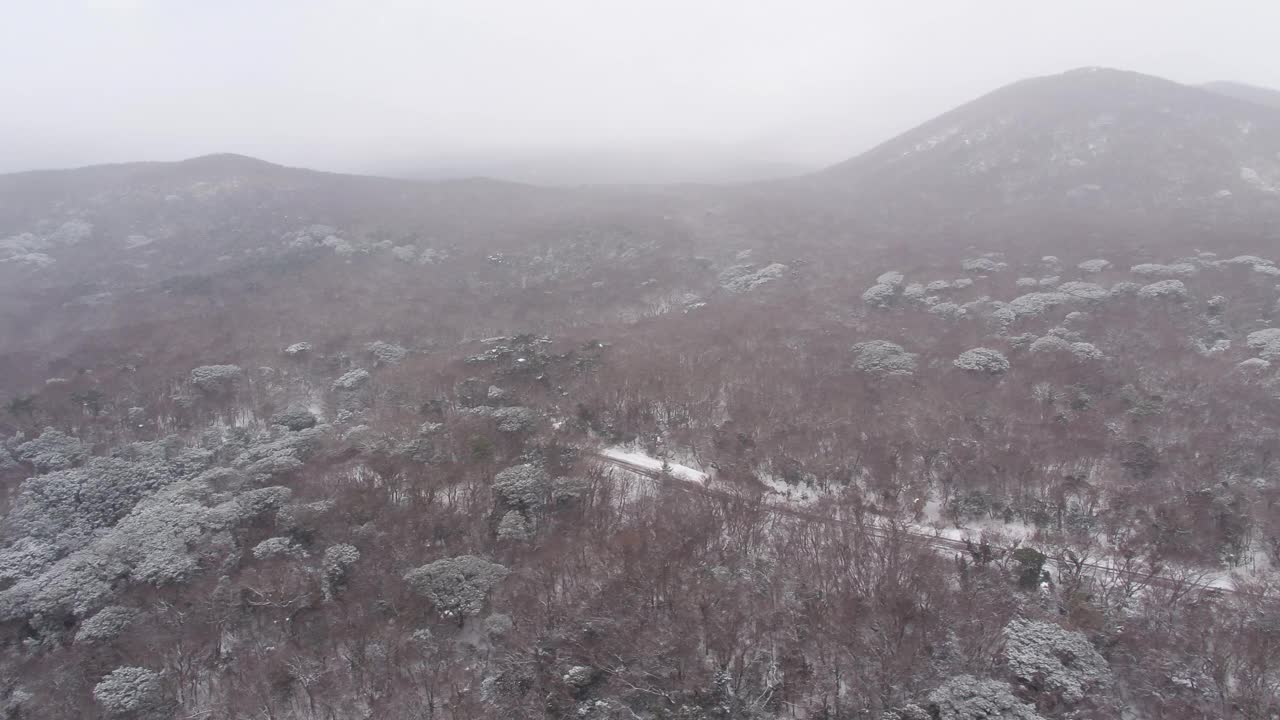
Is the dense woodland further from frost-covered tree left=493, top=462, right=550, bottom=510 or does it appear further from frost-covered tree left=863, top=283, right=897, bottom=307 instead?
frost-covered tree left=863, top=283, right=897, bottom=307

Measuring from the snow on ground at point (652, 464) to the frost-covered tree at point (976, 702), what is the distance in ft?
36.3

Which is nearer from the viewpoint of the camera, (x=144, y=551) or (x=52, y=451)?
(x=144, y=551)

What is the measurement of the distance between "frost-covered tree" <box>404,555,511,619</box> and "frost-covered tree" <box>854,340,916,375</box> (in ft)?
71.5

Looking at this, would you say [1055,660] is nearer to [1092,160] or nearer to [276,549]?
[276,549]

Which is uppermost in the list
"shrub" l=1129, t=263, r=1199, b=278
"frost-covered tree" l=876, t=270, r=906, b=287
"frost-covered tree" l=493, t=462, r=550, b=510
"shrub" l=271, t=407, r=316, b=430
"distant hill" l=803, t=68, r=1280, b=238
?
"distant hill" l=803, t=68, r=1280, b=238

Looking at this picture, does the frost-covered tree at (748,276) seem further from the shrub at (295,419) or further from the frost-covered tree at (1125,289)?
the shrub at (295,419)

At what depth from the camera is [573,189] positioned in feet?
275

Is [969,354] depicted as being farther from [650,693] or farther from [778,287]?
[650,693]

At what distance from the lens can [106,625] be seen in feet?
55.6

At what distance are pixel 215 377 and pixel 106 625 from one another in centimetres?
1947

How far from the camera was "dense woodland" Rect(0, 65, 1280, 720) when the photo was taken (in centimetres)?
1522

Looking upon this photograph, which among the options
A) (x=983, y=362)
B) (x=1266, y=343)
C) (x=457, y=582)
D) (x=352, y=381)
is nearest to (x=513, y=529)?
(x=457, y=582)

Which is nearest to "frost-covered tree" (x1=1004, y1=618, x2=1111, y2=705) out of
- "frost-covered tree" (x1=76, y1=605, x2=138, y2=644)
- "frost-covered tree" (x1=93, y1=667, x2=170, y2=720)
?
"frost-covered tree" (x1=93, y1=667, x2=170, y2=720)

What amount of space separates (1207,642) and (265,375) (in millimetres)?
43471
